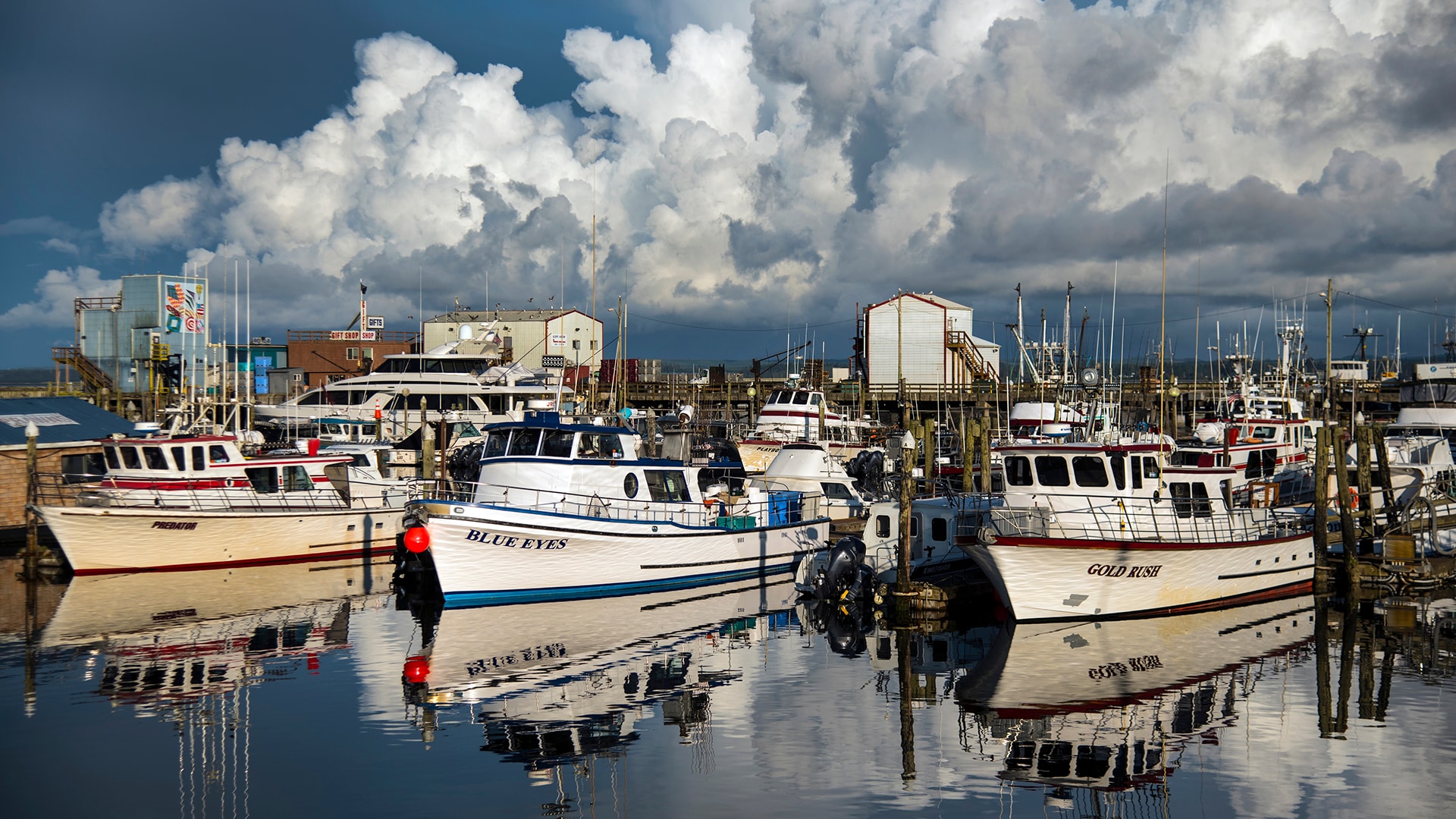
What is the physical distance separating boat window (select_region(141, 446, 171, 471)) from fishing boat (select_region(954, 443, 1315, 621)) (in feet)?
66.4

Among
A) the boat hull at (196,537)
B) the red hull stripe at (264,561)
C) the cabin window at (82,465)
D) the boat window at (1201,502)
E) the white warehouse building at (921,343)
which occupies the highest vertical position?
the white warehouse building at (921,343)

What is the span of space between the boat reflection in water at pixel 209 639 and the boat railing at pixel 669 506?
3.66 m

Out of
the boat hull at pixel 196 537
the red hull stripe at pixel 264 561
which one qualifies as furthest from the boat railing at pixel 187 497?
the red hull stripe at pixel 264 561

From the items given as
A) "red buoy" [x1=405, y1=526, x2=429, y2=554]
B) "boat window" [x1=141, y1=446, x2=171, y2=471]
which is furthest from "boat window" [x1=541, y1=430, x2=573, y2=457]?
"boat window" [x1=141, y1=446, x2=171, y2=471]

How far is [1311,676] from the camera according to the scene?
702 inches

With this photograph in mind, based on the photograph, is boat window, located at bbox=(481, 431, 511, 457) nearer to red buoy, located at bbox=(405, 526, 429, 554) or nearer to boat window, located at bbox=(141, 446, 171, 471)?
red buoy, located at bbox=(405, 526, 429, 554)

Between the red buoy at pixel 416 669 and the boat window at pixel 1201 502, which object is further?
the boat window at pixel 1201 502

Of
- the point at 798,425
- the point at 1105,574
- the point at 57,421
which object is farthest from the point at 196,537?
the point at 798,425

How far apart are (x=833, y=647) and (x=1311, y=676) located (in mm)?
7911

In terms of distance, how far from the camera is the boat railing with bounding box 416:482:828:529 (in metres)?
24.7

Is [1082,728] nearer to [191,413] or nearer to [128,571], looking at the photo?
[128,571]

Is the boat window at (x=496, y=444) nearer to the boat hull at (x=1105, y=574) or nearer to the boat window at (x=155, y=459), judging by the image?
the boat window at (x=155, y=459)

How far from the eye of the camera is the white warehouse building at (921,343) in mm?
68625

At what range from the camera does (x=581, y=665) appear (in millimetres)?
18547
